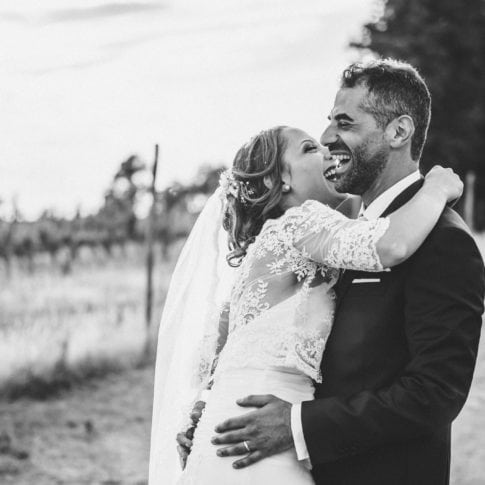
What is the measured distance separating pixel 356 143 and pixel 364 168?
0.08 meters

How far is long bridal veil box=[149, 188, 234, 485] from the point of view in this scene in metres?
2.81

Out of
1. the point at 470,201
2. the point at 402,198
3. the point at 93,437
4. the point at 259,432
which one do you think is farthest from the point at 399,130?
the point at 470,201

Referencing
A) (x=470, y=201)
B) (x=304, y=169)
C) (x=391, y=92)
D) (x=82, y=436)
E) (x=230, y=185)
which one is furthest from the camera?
(x=470, y=201)

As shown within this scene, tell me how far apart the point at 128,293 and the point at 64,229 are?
88 cm

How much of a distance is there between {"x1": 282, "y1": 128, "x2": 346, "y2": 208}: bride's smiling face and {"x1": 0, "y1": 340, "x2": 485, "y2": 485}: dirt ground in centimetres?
346

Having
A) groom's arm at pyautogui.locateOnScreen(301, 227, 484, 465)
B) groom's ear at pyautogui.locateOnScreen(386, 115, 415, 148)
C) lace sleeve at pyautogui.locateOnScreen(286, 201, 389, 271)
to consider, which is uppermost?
groom's ear at pyautogui.locateOnScreen(386, 115, 415, 148)

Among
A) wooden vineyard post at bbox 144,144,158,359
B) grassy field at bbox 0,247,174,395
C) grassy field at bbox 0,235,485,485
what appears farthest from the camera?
wooden vineyard post at bbox 144,144,158,359

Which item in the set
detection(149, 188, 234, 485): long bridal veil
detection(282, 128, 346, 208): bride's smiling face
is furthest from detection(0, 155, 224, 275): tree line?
detection(282, 128, 346, 208): bride's smiling face

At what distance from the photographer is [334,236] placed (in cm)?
213

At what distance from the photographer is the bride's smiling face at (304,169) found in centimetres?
247

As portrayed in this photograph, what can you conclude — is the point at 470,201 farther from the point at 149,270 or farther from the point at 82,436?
the point at 82,436

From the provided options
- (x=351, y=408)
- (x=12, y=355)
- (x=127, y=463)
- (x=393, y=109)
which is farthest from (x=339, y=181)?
(x=12, y=355)

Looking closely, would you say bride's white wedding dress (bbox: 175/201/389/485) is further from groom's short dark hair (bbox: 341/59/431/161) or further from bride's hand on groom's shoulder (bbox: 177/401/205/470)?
groom's short dark hair (bbox: 341/59/431/161)

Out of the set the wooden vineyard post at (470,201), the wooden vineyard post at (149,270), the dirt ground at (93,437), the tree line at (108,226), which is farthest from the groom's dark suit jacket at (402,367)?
the wooden vineyard post at (470,201)
